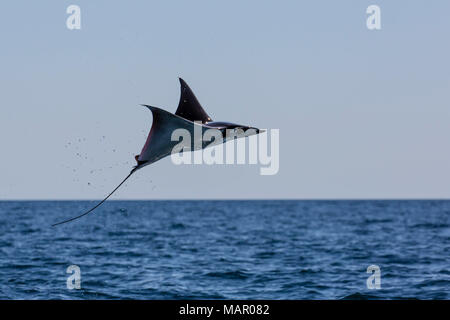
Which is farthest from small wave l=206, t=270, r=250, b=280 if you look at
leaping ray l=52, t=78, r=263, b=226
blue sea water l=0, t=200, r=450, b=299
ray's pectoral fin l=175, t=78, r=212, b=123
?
leaping ray l=52, t=78, r=263, b=226

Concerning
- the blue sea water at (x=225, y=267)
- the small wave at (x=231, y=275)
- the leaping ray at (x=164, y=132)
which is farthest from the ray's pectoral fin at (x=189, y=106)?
the small wave at (x=231, y=275)

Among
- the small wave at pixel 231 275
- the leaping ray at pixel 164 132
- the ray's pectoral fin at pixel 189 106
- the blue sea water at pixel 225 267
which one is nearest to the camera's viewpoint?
the leaping ray at pixel 164 132

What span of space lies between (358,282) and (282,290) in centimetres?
276

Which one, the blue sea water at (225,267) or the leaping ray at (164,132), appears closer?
the leaping ray at (164,132)

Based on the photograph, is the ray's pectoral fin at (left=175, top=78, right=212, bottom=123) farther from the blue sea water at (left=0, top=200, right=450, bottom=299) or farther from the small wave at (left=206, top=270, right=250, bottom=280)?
the small wave at (left=206, top=270, right=250, bottom=280)

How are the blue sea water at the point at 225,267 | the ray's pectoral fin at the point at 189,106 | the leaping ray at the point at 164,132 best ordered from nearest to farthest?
the leaping ray at the point at 164,132, the ray's pectoral fin at the point at 189,106, the blue sea water at the point at 225,267

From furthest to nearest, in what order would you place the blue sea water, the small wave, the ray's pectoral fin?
the small wave → the blue sea water → the ray's pectoral fin

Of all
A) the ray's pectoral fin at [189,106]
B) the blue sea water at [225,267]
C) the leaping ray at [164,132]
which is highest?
the ray's pectoral fin at [189,106]

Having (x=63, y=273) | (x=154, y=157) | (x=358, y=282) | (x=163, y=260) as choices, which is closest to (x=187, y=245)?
(x=163, y=260)

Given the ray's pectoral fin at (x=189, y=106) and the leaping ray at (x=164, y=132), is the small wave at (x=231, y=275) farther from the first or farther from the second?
the leaping ray at (x=164, y=132)

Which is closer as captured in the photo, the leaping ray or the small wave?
the leaping ray

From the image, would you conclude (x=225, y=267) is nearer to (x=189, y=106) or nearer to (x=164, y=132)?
(x=189, y=106)

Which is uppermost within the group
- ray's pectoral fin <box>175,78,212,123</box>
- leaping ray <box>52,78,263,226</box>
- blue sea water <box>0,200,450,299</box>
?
ray's pectoral fin <box>175,78,212,123</box>
